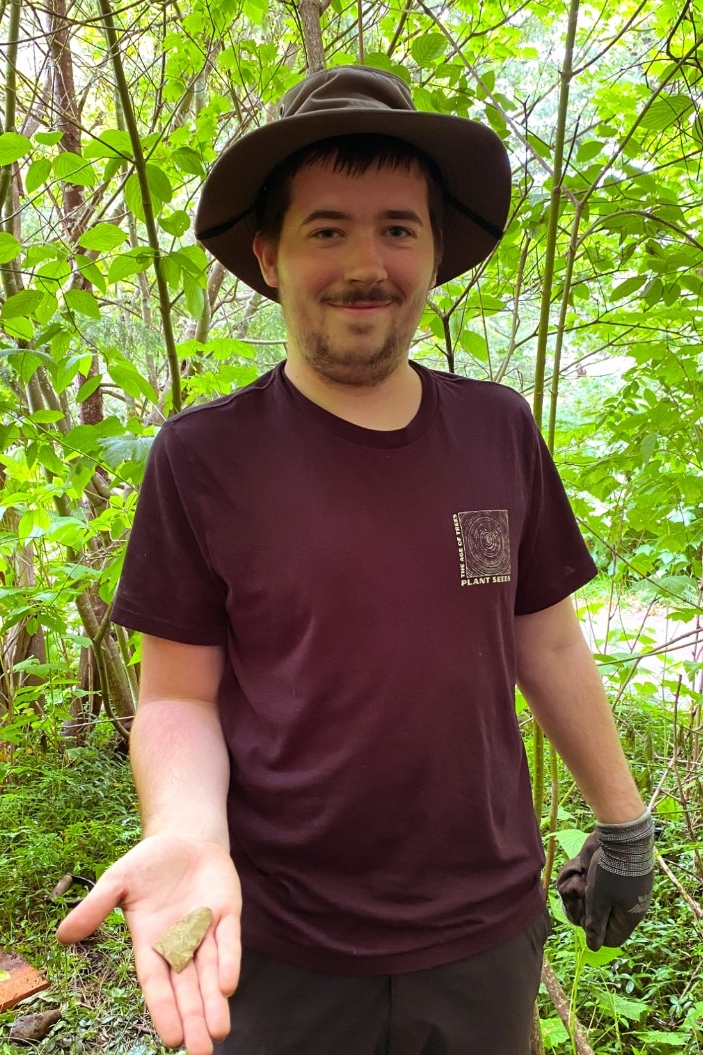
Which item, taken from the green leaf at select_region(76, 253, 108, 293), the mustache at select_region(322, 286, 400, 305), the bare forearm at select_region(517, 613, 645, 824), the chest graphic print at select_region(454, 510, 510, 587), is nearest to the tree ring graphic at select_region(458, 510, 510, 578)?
the chest graphic print at select_region(454, 510, 510, 587)

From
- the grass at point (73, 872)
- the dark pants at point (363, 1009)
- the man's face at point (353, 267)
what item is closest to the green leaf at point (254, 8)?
the man's face at point (353, 267)

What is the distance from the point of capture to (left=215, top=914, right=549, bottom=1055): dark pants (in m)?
1.26

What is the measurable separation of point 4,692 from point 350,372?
3.84 meters

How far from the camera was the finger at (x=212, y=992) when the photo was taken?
2.86 feet

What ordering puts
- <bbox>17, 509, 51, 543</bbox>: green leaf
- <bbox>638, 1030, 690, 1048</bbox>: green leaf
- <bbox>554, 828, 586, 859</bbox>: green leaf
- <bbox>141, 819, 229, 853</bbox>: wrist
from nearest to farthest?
<bbox>141, 819, 229, 853</bbox>: wrist → <bbox>554, 828, 586, 859</bbox>: green leaf → <bbox>638, 1030, 690, 1048</bbox>: green leaf → <bbox>17, 509, 51, 543</bbox>: green leaf

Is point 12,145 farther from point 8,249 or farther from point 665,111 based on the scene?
point 665,111

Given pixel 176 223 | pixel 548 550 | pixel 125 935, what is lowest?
pixel 125 935

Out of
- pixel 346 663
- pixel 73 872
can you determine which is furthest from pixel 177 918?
pixel 73 872

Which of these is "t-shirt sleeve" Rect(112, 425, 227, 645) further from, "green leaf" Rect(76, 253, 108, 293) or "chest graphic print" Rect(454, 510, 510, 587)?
"green leaf" Rect(76, 253, 108, 293)

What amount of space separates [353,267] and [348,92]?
0.34 meters

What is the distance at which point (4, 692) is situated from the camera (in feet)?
14.4

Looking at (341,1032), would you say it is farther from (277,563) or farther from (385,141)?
(385,141)

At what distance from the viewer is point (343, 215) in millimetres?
1315

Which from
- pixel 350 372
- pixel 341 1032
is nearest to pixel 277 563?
pixel 350 372
